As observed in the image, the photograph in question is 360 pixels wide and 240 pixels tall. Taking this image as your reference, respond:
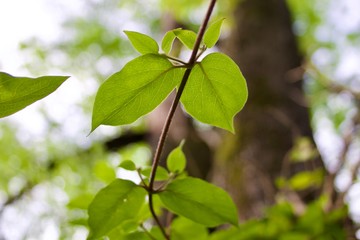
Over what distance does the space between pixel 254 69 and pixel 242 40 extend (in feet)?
0.93

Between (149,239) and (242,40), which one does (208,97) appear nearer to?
(149,239)

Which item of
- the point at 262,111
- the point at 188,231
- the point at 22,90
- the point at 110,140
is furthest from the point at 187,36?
the point at 110,140

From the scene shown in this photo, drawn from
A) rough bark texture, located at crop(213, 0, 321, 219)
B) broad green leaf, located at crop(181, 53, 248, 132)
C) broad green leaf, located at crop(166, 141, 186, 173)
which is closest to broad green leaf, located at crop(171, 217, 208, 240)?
broad green leaf, located at crop(166, 141, 186, 173)

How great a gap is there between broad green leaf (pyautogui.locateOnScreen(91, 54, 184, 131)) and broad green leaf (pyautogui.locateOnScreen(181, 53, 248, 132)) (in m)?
0.02

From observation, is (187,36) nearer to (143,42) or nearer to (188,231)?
(143,42)

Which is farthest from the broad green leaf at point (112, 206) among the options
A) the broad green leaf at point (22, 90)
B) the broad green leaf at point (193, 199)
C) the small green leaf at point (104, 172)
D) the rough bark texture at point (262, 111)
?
the rough bark texture at point (262, 111)

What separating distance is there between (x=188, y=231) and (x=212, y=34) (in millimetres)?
325

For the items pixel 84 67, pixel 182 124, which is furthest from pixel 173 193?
pixel 84 67

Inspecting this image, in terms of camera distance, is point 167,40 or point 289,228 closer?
point 167,40

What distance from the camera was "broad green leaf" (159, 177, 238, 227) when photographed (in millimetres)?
480

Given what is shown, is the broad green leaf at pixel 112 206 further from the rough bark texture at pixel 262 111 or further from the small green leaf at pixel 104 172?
the rough bark texture at pixel 262 111

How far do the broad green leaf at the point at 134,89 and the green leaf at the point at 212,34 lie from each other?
38 millimetres

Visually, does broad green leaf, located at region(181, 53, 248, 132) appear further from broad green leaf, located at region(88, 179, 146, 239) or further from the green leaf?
broad green leaf, located at region(88, 179, 146, 239)

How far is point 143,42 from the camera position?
414 mm
